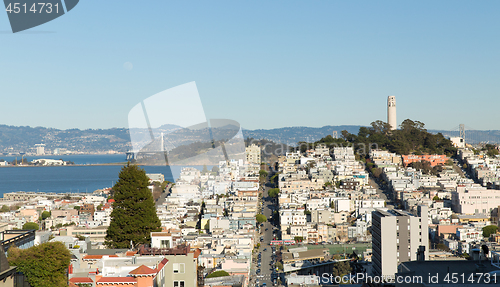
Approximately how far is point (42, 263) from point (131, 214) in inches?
62.3

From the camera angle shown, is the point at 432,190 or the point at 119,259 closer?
the point at 119,259

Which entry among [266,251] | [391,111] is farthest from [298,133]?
[266,251]

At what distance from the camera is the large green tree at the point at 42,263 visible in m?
2.73

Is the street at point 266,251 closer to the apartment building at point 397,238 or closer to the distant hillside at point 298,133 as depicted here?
the apartment building at point 397,238

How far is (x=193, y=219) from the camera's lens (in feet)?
63.7

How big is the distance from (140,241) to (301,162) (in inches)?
949

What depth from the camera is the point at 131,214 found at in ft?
14.3

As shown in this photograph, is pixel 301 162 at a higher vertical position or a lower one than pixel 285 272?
higher

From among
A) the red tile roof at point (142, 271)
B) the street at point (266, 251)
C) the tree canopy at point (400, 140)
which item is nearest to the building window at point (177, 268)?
the red tile roof at point (142, 271)

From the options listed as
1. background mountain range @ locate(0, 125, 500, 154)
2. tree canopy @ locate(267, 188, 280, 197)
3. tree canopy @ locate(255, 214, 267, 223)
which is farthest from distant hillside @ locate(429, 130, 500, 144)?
background mountain range @ locate(0, 125, 500, 154)

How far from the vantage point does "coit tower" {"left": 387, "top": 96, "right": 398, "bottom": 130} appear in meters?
31.8

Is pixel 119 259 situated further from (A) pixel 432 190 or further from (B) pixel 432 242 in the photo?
(A) pixel 432 190

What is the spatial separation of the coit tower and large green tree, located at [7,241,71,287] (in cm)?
3040

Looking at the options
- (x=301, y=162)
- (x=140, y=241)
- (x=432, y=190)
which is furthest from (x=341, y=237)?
(x=140, y=241)
